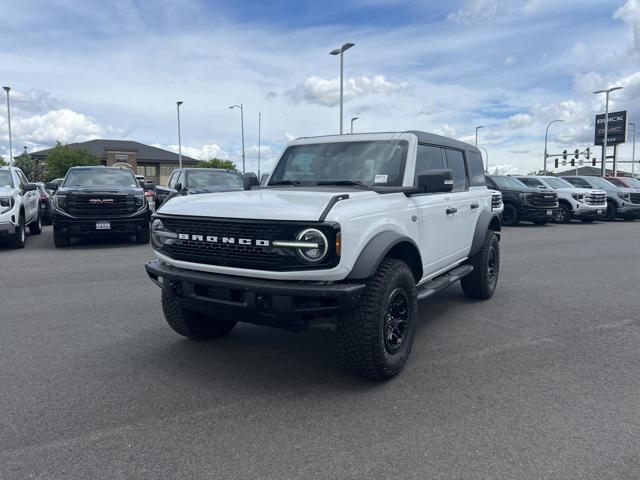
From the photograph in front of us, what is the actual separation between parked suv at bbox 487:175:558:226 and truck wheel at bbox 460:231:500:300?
40.1ft

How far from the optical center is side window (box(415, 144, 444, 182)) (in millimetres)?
4836

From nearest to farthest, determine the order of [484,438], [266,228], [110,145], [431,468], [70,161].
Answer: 1. [431,468]
2. [484,438]
3. [266,228]
4. [70,161]
5. [110,145]

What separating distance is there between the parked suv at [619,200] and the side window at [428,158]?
1894cm

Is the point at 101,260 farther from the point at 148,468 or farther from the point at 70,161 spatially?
the point at 70,161

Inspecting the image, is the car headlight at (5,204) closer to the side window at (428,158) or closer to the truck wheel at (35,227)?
the truck wheel at (35,227)

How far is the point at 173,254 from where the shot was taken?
4066mm

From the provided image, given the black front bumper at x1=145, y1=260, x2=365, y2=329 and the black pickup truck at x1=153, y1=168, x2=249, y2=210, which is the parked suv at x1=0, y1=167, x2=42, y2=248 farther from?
the black front bumper at x1=145, y1=260, x2=365, y2=329

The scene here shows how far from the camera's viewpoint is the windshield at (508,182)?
19.2 meters

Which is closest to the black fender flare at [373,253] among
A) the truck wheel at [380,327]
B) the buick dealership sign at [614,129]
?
the truck wheel at [380,327]

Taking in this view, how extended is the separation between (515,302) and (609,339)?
156 centimetres

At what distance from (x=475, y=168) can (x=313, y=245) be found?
3.87m

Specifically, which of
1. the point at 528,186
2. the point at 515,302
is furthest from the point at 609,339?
the point at 528,186

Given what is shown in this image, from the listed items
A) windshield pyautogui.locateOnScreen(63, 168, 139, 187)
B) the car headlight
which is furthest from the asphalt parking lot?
windshield pyautogui.locateOnScreen(63, 168, 139, 187)

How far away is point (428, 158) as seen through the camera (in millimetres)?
5078
